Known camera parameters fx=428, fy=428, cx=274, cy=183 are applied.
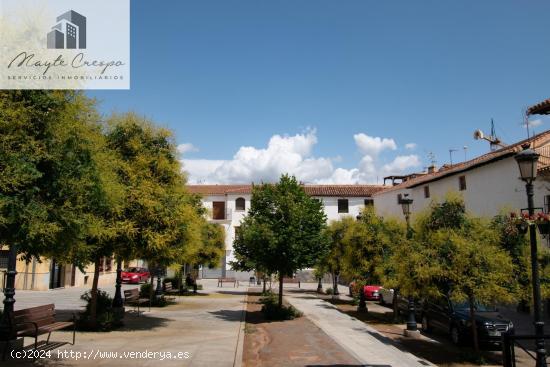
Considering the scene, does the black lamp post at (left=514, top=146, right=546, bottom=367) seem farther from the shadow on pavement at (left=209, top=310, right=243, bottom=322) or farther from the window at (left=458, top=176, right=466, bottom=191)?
the window at (left=458, top=176, right=466, bottom=191)

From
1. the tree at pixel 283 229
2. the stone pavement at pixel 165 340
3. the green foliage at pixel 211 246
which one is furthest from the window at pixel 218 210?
the tree at pixel 283 229

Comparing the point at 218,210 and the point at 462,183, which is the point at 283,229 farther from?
the point at 218,210

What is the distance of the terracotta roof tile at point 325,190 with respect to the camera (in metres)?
45.8

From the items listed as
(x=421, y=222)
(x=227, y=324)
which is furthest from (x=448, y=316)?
(x=227, y=324)

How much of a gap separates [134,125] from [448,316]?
11306mm

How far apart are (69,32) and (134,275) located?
105ft

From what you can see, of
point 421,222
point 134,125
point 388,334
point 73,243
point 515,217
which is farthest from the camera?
point 388,334

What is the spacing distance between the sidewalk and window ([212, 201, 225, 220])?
2781 centimetres

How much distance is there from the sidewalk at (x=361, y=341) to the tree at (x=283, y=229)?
2.49 meters

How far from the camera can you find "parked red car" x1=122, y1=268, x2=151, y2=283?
120ft

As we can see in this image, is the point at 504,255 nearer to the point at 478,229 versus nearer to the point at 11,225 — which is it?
the point at 478,229

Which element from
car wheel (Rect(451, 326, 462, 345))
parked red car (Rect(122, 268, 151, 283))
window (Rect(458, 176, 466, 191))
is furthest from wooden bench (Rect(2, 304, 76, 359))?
parked red car (Rect(122, 268, 151, 283))

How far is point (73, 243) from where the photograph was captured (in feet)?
23.9

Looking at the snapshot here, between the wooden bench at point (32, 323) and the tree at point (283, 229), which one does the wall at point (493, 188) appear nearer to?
the tree at point (283, 229)
